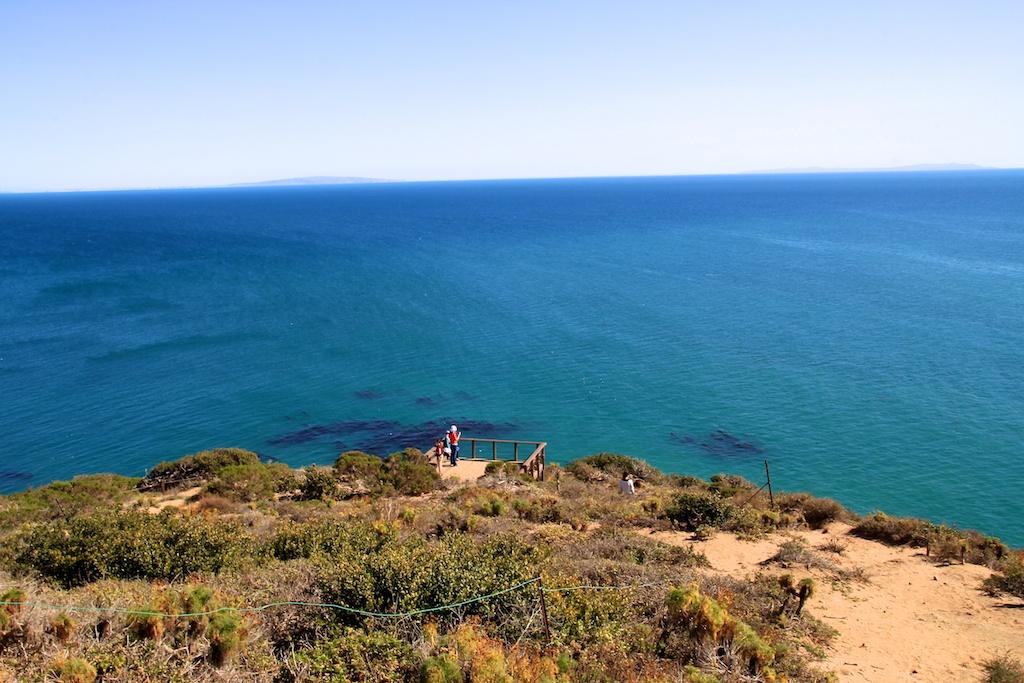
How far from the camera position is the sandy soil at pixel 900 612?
414 inches

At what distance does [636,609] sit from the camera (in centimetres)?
1042

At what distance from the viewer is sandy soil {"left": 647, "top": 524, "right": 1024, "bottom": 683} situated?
10.5m

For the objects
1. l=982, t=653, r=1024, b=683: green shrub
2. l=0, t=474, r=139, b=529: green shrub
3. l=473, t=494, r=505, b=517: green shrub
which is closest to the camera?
l=982, t=653, r=1024, b=683: green shrub

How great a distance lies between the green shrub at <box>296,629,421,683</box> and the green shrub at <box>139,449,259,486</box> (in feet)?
54.3

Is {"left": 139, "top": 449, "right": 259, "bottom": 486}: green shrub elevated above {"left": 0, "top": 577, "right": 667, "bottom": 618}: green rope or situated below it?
below

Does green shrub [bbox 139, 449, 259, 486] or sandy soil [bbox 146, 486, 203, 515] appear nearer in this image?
sandy soil [bbox 146, 486, 203, 515]

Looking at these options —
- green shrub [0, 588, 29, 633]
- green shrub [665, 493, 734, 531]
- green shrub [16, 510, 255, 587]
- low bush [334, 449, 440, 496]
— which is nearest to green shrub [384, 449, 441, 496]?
low bush [334, 449, 440, 496]

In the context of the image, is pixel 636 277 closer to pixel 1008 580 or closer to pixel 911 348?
pixel 911 348

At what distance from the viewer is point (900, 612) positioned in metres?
12.5

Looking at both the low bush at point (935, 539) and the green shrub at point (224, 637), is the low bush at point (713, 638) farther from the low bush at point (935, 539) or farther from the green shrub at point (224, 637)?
the low bush at point (935, 539)

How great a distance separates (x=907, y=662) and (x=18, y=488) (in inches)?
1223

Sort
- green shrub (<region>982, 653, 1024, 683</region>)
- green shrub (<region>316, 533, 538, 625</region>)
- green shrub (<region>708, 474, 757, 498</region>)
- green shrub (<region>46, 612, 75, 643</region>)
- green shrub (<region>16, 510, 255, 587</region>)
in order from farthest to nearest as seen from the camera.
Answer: green shrub (<region>708, 474, 757, 498</region>)
green shrub (<region>16, 510, 255, 587</region>)
green shrub (<region>982, 653, 1024, 683</region>)
green shrub (<region>316, 533, 538, 625</region>)
green shrub (<region>46, 612, 75, 643</region>)

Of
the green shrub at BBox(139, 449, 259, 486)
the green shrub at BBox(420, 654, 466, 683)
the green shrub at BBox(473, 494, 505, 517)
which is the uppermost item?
the green shrub at BBox(420, 654, 466, 683)

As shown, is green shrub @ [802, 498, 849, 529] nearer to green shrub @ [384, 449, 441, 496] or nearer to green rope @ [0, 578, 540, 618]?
green shrub @ [384, 449, 441, 496]
